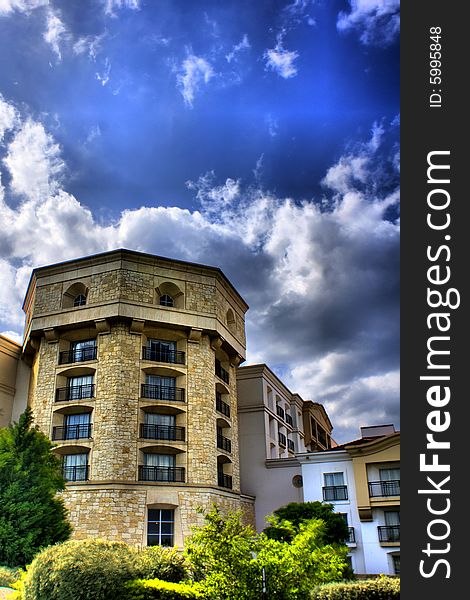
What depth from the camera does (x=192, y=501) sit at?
34969 millimetres

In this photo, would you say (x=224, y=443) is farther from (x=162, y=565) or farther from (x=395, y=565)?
(x=162, y=565)

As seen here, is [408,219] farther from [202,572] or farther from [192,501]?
[192,501]

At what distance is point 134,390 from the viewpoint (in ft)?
118

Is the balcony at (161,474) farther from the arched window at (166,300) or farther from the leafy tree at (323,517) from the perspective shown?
the arched window at (166,300)

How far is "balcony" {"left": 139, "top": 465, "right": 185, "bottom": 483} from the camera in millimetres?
35219

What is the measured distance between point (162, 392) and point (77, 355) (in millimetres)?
6053

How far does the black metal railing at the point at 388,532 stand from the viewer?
1283 inches

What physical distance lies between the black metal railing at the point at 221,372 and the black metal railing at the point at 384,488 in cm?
1310

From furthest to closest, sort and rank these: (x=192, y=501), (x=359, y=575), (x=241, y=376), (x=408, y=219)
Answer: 1. (x=241, y=376)
2. (x=192, y=501)
3. (x=359, y=575)
4. (x=408, y=219)

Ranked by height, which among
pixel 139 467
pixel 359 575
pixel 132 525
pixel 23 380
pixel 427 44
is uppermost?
pixel 23 380

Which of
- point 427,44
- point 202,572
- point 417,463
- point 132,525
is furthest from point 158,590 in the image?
point 132,525

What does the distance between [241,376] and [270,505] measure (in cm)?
1013

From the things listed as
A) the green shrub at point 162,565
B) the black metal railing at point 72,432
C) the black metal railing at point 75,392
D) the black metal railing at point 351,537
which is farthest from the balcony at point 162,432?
the green shrub at point 162,565

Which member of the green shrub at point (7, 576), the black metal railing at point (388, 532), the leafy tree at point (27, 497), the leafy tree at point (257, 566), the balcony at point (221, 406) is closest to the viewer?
the leafy tree at point (257, 566)
